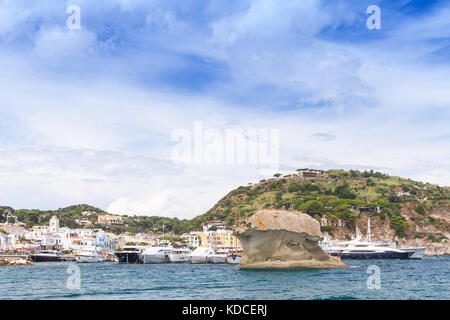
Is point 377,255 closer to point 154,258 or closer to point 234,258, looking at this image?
point 234,258

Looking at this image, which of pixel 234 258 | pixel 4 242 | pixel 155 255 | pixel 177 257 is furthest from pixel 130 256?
pixel 4 242

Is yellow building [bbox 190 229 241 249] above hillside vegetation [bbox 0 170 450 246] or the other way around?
the other way around

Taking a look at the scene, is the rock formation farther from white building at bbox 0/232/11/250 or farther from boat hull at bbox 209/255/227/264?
white building at bbox 0/232/11/250

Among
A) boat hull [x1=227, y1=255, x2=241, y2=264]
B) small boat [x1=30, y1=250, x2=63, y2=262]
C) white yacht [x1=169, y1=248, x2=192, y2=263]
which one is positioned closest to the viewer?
boat hull [x1=227, y1=255, x2=241, y2=264]

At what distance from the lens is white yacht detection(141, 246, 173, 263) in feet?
333

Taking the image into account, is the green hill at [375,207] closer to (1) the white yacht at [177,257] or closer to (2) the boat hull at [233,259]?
(1) the white yacht at [177,257]

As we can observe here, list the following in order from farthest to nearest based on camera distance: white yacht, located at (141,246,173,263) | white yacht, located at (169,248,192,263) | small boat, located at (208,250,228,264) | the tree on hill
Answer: the tree on hill, white yacht, located at (169,248,192,263), small boat, located at (208,250,228,264), white yacht, located at (141,246,173,263)

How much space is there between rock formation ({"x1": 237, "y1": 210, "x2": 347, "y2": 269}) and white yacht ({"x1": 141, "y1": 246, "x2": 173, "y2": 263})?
1768 inches

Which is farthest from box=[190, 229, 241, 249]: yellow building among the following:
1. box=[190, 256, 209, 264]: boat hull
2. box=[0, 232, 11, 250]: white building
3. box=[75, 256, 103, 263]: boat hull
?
box=[0, 232, 11, 250]: white building

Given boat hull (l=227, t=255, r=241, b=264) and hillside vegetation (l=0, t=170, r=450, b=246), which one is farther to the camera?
hillside vegetation (l=0, t=170, r=450, b=246)
